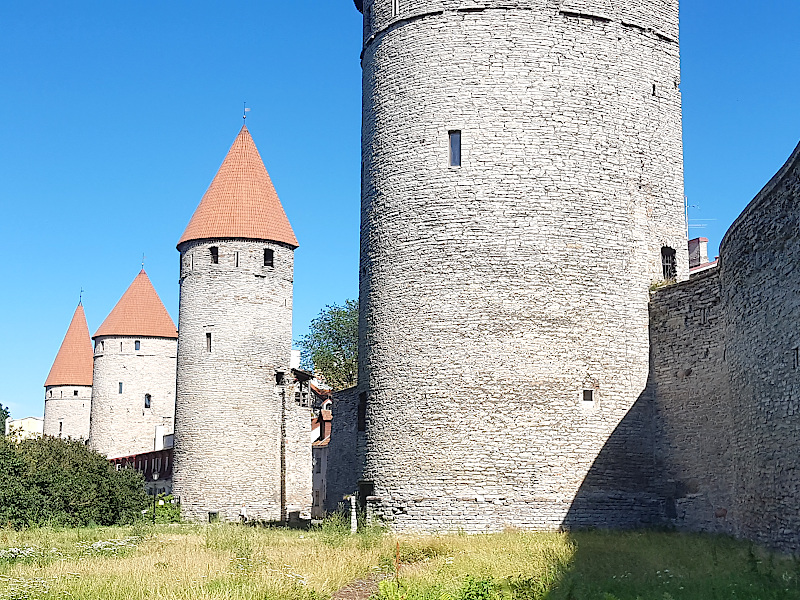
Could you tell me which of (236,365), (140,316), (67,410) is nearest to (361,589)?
(236,365)

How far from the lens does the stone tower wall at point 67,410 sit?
50812 millimetres

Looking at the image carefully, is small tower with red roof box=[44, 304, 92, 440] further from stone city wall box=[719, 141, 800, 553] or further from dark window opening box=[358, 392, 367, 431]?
stone city wall box=[719, 141, 800, 553]

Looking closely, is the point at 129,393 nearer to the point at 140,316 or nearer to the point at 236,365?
the point at 140,316

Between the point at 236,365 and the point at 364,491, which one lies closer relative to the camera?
the point at 364,491

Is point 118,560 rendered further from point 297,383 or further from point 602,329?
point 297,383

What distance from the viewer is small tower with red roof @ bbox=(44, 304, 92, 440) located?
50.9m

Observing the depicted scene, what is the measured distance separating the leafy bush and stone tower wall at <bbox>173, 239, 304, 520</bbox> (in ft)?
6.42

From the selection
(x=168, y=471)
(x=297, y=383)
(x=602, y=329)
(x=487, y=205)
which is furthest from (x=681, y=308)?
(x=168, y=471)

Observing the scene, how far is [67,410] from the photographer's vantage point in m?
51.4

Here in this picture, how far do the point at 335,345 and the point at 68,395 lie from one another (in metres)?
14.7

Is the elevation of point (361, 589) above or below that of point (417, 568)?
below

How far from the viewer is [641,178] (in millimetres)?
17047

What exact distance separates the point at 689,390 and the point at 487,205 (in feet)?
14.5

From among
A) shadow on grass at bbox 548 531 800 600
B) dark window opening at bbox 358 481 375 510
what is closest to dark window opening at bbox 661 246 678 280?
shadow on grass at bbox 548 531 800 600
